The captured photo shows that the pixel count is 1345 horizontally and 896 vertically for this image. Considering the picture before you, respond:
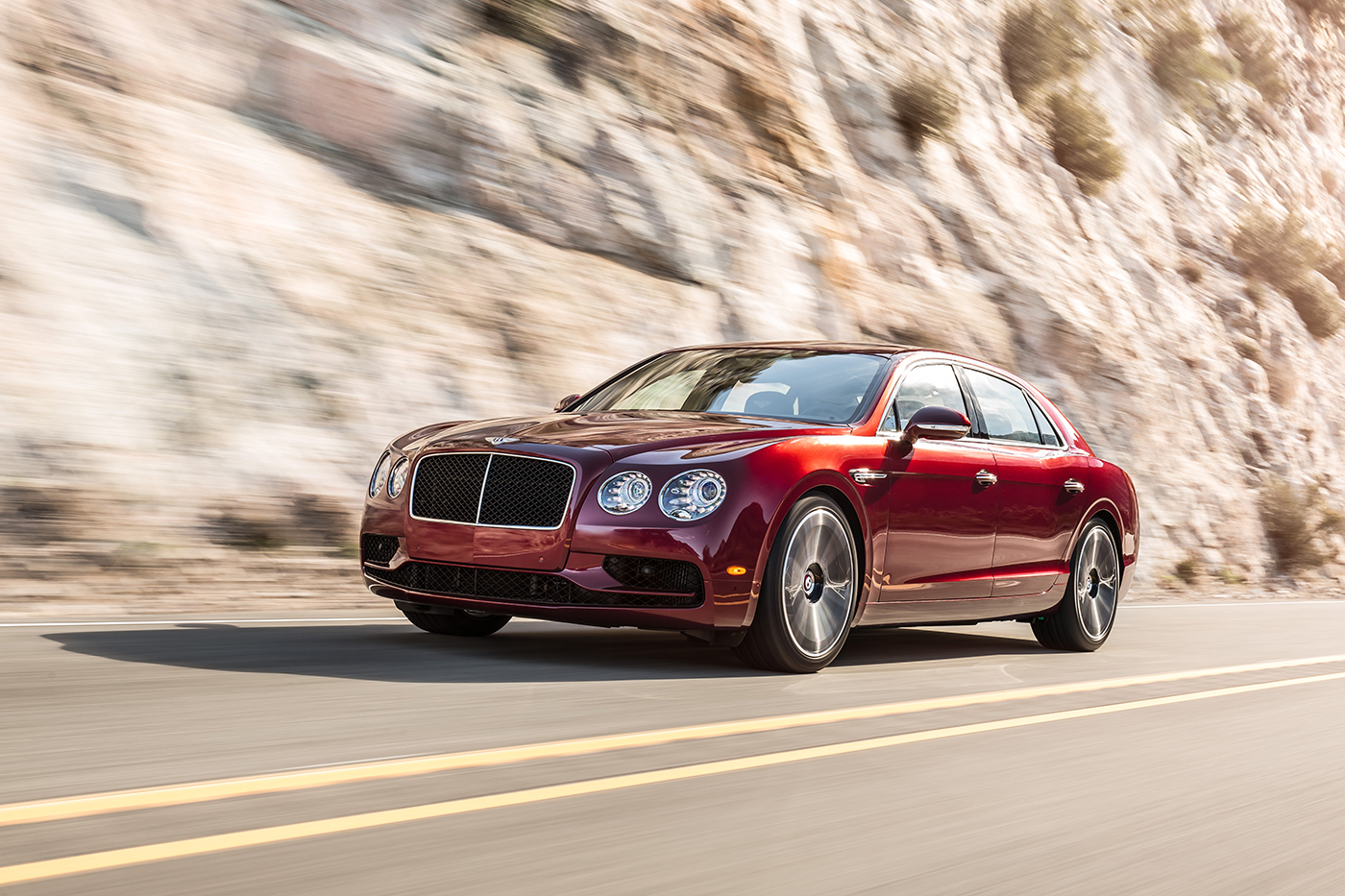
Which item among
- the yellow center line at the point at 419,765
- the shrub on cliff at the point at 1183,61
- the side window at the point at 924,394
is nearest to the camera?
the yellow center line at the point at 419,765

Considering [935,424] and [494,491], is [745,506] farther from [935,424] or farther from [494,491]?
[935,424]

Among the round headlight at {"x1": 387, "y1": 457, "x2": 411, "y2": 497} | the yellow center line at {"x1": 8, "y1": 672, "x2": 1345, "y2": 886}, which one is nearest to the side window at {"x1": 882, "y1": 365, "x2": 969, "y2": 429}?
the yellow center line at {"x1": 8, "y1": 672, "x2": 1345, "y2": 886}

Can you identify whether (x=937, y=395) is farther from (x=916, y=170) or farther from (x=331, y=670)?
(x=916, y=170)

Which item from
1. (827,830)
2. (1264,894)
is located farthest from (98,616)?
(1264,894)

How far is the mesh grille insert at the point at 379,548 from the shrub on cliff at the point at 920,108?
1650cm

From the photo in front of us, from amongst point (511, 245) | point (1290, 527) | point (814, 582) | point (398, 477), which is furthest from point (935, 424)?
point (1290, 527)

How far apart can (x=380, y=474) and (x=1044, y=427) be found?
4.00 metres

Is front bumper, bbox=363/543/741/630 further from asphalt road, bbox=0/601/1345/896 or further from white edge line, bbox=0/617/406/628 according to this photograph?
white edge line, bbox=0/617/406/628

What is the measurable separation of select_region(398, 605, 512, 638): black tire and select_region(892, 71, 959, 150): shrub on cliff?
16.2 m

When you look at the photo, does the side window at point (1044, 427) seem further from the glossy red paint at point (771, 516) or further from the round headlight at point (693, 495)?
the round headlight at point (693, 495)

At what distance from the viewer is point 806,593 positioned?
654 cm

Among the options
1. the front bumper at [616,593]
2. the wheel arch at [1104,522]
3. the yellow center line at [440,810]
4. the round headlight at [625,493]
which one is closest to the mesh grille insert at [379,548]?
the front bumper at [616,593]

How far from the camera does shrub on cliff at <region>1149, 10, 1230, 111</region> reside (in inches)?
1219

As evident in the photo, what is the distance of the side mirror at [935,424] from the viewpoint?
715 centimetres
